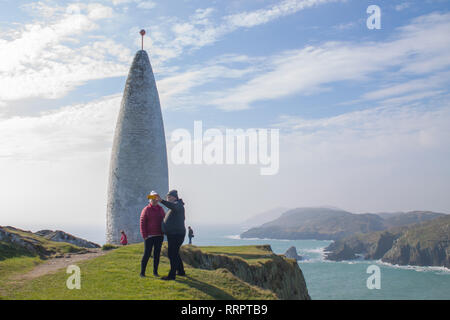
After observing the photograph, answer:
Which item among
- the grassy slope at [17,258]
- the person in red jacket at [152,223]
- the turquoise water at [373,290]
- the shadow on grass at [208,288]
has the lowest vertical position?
the turquoise water at [373,290]

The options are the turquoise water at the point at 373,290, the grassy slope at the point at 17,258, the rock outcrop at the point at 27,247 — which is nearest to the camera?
the grassy slope at the point at 17,258

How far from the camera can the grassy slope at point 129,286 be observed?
391 inches

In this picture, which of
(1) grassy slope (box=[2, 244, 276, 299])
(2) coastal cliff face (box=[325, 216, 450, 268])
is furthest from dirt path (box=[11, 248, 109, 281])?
(2) coastal cliff face (box=[325, 216, 450, 268])

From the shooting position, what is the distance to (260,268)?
17516mm

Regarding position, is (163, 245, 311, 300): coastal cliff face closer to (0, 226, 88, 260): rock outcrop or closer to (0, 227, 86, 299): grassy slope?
(0, 227, 86, 299): grassy slope

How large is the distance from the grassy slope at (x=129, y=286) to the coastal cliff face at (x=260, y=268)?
2.56 meters

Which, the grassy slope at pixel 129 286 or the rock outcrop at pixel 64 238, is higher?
the grassy slope at pixel 129 286

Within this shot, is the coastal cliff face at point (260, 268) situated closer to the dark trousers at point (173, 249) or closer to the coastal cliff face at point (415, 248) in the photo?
the dark trousers at point (173, 249)

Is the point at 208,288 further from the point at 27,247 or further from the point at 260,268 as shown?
the point at 27,247

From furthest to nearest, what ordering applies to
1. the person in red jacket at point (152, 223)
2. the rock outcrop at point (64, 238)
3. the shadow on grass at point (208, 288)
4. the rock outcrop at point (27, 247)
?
the rock outcrop at point (64, 238) < the rock outcrop at point (27, 247) < the person in red jacket at point (152, 223) < the shadow on grass at point (208, 288)

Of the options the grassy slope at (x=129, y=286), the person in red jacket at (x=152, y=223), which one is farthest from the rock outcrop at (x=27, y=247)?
the person in red jacket at (x=152, y=223)
